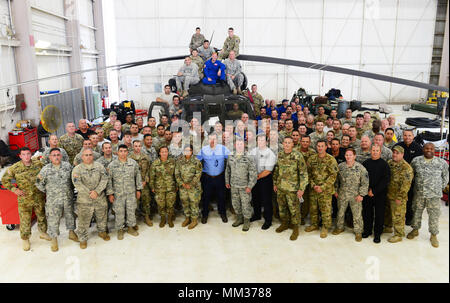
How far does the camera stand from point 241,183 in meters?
5.51

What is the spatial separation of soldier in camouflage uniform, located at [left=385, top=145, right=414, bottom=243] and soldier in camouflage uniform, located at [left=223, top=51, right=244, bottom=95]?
14.1 ft

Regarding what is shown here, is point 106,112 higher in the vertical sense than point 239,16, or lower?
lower

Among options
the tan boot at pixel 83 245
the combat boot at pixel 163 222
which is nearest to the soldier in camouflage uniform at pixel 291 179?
the combat boot at pixel 163 222

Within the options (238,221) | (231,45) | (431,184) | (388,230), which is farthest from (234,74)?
(431,184)

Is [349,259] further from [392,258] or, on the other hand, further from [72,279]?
[72,279]

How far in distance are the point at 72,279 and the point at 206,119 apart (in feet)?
13.3

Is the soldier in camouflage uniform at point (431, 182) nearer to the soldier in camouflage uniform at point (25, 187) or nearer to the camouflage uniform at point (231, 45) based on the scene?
the soldier in camouflage uniform at point (25, 187)

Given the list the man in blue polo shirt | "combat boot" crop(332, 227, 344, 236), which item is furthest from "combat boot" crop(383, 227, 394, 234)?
the man in blue polo shirt

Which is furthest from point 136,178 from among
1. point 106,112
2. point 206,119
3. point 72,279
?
point 106,112

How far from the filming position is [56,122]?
35.2 ft

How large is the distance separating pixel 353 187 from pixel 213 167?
7.31 ft

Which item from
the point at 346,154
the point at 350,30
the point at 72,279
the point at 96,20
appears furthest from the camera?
the point at 350,30

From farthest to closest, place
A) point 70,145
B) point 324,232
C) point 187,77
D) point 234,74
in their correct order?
point 234,74 < point 187,77 < point 70,145 < point 324,232

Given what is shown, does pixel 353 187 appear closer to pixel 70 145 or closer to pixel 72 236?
pixel 72 236
